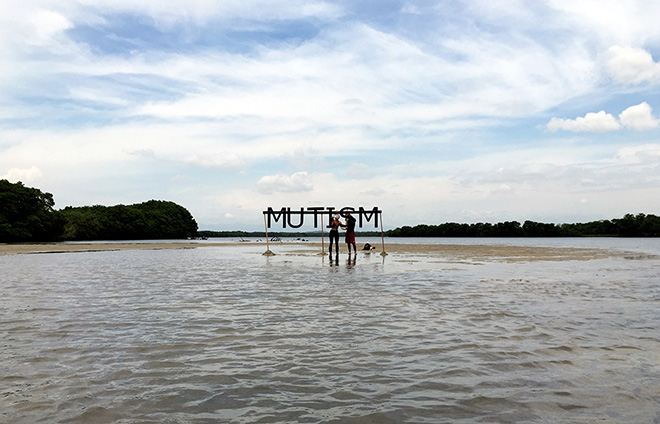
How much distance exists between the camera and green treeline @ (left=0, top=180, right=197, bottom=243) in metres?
78.6

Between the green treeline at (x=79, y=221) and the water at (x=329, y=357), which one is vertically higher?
the green treeline at (x=79, y=221)

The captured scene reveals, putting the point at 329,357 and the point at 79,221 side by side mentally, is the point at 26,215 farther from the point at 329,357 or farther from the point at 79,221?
the point at 329,357

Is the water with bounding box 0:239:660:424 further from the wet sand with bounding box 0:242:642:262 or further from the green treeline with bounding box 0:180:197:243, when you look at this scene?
the green treeline with bounding box 0:180:197:243

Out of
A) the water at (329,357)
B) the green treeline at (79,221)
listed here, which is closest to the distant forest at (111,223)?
the green treeline at (79,221)

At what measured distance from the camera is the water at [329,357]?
5078mm

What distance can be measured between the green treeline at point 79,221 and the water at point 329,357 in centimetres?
7796

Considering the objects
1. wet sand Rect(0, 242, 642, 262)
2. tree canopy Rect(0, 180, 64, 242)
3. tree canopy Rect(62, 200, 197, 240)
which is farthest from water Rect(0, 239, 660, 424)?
tree canopy Rect(62, 200, 197, 240)

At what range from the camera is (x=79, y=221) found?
373 feet

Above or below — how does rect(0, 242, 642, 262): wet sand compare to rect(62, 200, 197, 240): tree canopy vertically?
below

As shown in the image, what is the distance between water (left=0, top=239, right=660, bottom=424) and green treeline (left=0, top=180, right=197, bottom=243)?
78.0 metres

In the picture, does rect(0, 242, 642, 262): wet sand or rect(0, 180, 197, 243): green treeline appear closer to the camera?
rect(0, 242, 642, 262): wet sand

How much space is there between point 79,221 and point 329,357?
122971 mm

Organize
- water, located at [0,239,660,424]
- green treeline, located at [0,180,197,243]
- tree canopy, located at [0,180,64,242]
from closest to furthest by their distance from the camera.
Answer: water, located at [0,239,660,424], tree canopy, located at [0,180,64,242], green treeline, located at [0,180,197,243]

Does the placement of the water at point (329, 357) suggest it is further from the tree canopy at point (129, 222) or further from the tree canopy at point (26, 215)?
the tree canopy at point (129, 222)
